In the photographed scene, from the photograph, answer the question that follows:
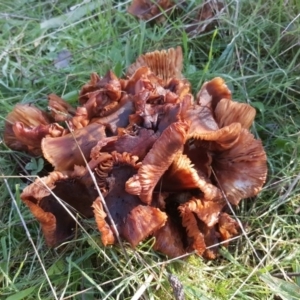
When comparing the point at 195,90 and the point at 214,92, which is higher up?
the point at 214,92

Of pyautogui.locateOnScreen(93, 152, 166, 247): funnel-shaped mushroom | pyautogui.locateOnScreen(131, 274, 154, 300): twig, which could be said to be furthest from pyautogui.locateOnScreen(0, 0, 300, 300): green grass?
pyautogui.locateOnScreen(93, 152, 166, 247): funnel-shaped mushroom

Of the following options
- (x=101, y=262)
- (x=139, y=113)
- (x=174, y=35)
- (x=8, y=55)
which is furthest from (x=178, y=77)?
(x=8, y=55)

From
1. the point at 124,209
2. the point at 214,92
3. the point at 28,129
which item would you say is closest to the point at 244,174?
the point at 214,92

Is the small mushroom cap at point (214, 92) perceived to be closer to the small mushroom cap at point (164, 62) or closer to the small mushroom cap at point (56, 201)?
the small mushroom cap at point (164, 62)

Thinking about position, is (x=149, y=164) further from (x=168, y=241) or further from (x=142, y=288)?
(x=142, y=288)

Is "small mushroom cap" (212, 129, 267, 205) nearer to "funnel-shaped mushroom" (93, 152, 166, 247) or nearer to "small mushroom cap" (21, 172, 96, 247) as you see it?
"funnel-shaped mushroom" (93, 152, 166, 247)

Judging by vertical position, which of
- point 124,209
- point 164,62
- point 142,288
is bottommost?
point 142,288

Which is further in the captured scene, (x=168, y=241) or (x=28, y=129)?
(x=28, y=129)
